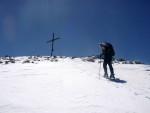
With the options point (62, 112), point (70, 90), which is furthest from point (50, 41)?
point (62, 112)

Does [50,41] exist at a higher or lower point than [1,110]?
higher

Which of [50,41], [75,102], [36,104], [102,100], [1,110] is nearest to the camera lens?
[1,110]

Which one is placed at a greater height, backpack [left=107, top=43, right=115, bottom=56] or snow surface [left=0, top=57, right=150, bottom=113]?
backpack [left=107, top=43, right=115, bottom=56]

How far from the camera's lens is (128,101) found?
276 inches

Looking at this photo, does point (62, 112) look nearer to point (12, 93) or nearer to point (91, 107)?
point (91, 107)

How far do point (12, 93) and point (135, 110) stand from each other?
4155mm

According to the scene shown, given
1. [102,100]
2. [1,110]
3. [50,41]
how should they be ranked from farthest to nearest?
[50,41], [102,100], [1,110]

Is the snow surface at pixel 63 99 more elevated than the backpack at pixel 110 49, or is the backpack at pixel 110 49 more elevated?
the backpack at pixel 110 49

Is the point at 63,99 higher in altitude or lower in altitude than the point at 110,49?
lower

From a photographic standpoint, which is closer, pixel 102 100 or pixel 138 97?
pixel 102 100

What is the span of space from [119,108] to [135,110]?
1.60ft

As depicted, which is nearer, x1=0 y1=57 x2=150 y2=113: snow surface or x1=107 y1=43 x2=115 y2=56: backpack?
x1=0 y1=57 x2=150 y2=113: snow surface

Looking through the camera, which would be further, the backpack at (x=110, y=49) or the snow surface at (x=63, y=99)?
the backpack at (x=110, y=49)

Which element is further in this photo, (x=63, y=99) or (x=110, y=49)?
(x=110, y=49)
